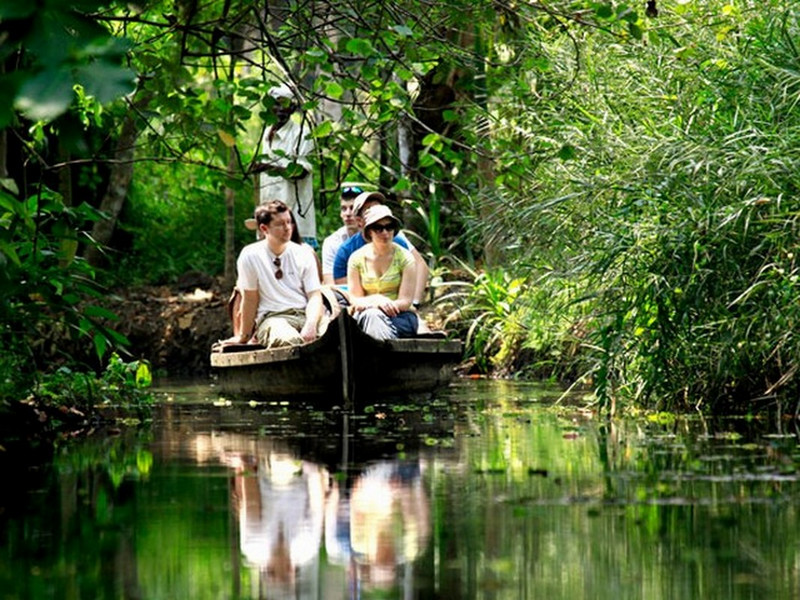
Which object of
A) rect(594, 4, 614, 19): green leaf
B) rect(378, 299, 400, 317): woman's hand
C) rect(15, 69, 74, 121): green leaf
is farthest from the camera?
rect(378, 299, 400, 317): woman's hand

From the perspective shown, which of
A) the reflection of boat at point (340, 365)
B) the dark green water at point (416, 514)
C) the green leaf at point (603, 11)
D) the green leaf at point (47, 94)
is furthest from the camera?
the reflection of boat at point (340, 365)

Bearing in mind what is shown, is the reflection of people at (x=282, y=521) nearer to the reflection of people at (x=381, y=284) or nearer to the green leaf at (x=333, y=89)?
the green leaf at (x=333, y=89)

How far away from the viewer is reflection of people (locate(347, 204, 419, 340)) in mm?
14273

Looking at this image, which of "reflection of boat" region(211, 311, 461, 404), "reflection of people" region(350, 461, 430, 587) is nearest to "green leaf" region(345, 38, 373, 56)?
"reflection of people" region(350, 461, 430, 587)

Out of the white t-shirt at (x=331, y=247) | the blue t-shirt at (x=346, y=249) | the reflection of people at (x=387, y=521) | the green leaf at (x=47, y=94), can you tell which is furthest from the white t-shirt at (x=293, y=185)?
the green leaf at (x=47, y=94)

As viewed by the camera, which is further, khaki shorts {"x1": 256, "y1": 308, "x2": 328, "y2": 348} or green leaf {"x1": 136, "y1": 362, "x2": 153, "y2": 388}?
khaki shorts {"x1": 256, "y1": 308, "x2": 328, "y2": 348}

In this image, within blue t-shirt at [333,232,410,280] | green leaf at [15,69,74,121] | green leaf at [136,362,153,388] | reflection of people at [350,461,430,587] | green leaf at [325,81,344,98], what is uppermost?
green leaf at [325,81,344,98]

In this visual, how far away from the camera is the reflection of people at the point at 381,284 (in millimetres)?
14273

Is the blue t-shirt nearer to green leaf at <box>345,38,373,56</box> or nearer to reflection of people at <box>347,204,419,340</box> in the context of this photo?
reflection of people at <box>347,204,419,340</box>

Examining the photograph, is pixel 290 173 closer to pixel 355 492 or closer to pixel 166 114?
pixel 166 114

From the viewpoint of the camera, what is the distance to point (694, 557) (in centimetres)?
568

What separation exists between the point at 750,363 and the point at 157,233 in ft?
51.9

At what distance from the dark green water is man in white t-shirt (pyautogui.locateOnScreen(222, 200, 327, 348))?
10.0 ft

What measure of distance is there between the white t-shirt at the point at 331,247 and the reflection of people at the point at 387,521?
720cm
